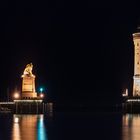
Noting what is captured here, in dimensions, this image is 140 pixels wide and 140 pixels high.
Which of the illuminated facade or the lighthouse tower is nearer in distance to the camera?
the illuminated facade

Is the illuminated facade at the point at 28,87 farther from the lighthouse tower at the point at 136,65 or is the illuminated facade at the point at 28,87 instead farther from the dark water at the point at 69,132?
the dark water at the point at 69,132

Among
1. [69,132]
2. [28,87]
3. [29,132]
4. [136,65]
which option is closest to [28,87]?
[28,87]

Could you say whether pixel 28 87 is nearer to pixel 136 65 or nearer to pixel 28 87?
pixel 28 87

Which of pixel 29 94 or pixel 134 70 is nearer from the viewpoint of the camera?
pixel 29 94

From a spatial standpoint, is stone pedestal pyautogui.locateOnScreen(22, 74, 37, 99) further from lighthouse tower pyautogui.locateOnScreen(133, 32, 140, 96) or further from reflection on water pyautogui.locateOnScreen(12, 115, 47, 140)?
reflection on water pyautogui.locateOnScreen(12, 115, 47, 140)

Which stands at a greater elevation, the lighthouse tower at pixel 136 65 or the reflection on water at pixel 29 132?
the lighthouse tower at pixel 136 65

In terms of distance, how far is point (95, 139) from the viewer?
7925 centimetres

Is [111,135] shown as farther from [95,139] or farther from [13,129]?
[13,129]

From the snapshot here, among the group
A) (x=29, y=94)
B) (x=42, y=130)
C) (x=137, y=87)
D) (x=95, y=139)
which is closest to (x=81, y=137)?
(x=95, y=139)

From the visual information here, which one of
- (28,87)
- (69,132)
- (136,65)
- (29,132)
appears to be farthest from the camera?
(136,65)

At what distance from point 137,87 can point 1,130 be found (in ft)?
221

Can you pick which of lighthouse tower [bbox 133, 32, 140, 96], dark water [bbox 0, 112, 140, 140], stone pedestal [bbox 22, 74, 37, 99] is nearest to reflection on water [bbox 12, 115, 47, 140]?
dark water [bbox 0, 112, 140, 140]

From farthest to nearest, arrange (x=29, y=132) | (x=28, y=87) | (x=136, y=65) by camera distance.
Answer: (x=136, y=65) → (x=28, y=87) → (x=29, y=132)

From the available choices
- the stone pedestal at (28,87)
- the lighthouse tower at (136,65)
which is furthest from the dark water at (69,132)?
the lighthouse tower at (136,65)
